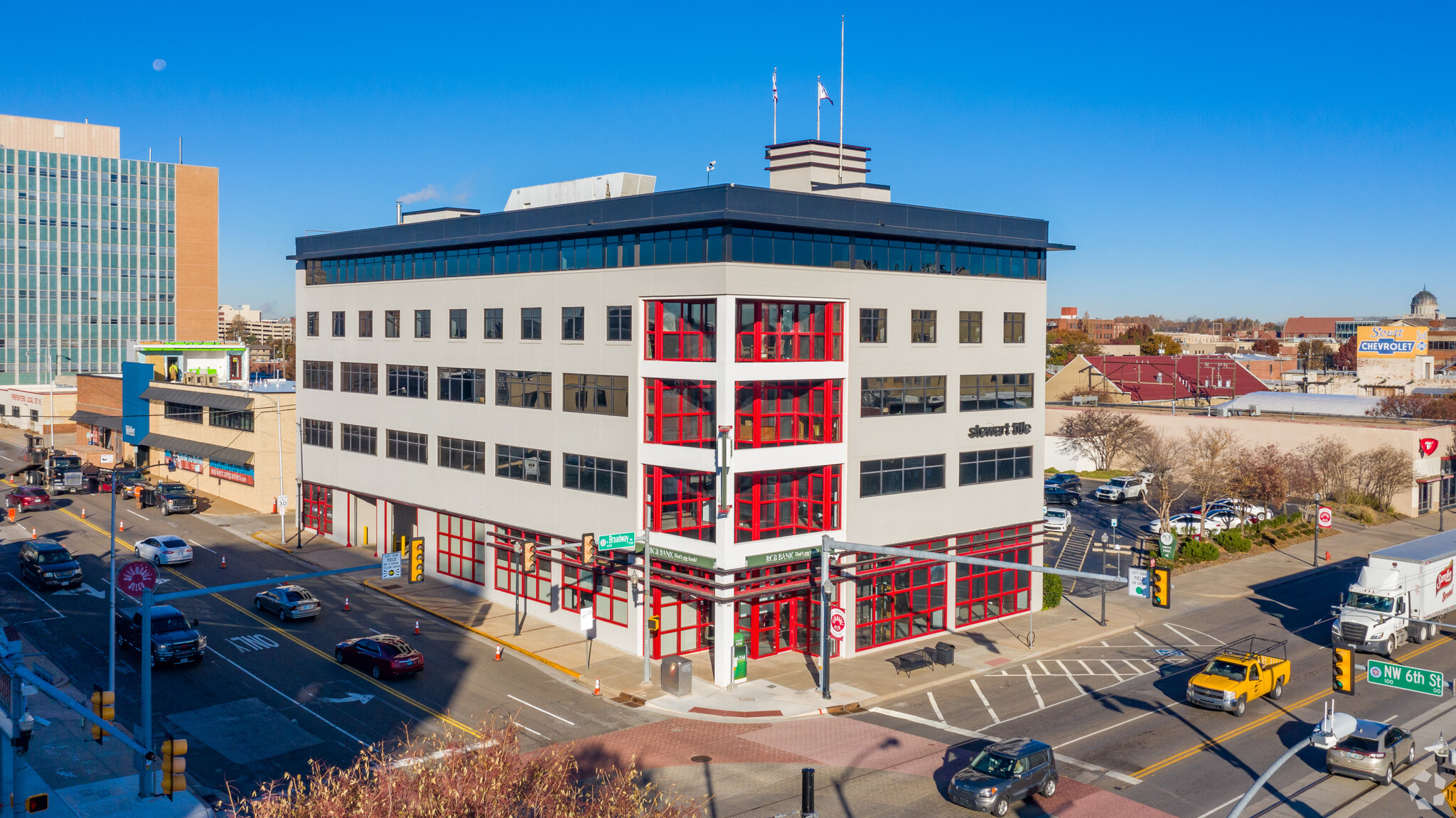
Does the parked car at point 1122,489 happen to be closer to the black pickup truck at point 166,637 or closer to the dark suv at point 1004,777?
the dark suv at point 1004,777

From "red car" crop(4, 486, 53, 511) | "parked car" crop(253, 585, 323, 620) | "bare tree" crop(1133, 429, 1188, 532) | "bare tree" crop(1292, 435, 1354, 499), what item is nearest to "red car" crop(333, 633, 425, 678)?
"parked car" crop(253, 585, 323, 620)

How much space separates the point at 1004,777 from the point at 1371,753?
10.4 meters

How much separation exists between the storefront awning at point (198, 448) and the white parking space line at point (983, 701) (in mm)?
50864

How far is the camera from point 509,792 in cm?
1866

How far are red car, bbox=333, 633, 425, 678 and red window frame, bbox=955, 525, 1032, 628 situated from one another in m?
22.1

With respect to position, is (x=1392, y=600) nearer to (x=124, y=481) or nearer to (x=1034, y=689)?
(x=1034, y=689)

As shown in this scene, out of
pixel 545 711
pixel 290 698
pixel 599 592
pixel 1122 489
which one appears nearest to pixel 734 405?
pixel 599 592

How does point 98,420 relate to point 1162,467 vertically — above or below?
above

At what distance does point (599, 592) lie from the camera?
43156 mm

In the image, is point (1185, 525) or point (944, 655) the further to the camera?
point (1185, 525)

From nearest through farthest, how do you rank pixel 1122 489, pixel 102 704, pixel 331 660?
1. pixel 102 704
2. pixel 331 660
3. pixel 1122 489

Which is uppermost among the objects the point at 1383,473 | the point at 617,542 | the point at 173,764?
the point at 617,542

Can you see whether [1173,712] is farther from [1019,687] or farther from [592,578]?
[592,578]

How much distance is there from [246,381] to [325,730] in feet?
198
